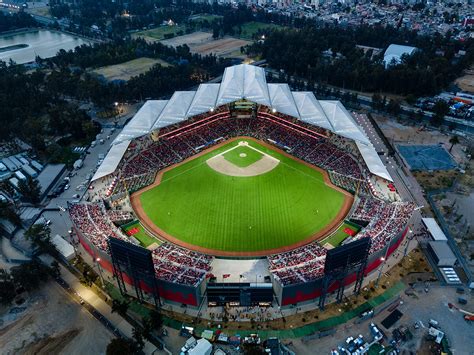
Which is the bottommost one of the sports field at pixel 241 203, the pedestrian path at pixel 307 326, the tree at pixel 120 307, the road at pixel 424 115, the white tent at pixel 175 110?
the pedestrian path at pixel 307 326

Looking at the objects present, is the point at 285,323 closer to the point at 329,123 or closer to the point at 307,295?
the point at 307,295

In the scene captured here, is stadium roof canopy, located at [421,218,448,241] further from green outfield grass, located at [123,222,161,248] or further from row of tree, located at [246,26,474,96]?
row of tree, located at [246,26,474,96]

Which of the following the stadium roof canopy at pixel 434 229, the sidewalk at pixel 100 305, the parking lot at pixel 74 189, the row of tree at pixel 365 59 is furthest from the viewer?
the row of tree at pixel 365 59

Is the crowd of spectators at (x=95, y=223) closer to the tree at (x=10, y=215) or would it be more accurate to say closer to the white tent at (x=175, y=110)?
the tree at (x=10, y=215)

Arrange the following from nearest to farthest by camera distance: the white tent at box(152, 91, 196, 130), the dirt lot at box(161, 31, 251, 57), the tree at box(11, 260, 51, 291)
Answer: the tree at box(11, 260, 51, 291) → the white tent at box(152, 91, 196, 130) → the dirt lot at box(161, 31, 251, 57)

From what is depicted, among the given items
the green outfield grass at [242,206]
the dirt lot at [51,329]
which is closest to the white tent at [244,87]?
the green outfield grass at [242,206]

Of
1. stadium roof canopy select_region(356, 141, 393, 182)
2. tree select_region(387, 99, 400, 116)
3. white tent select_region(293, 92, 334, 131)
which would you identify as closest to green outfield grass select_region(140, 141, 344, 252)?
stadium roof canopy select_region(356, 141, 393, 182)

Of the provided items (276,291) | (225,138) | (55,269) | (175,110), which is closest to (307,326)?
(276,291)

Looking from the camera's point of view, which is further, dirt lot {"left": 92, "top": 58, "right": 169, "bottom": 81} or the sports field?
dirt lot {"left": 92, "top": 58, "right": 169, "bottom": 81}
